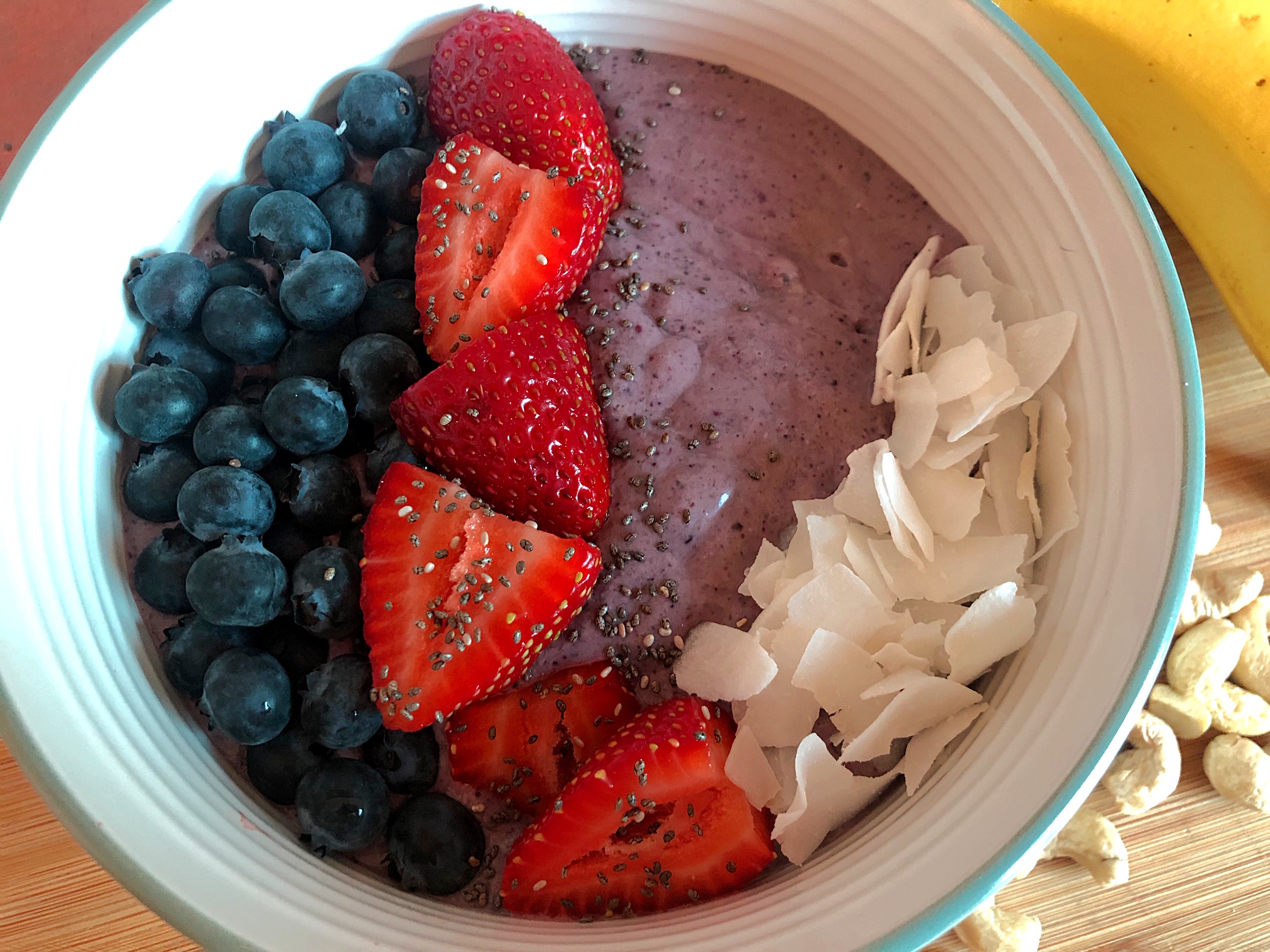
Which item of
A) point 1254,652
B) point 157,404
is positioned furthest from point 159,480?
point 1254,652

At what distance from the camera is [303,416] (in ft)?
2.68

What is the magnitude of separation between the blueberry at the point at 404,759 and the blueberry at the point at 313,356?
344mm

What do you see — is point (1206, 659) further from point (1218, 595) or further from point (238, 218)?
point (238, 218)

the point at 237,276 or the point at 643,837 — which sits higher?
the point at 237,276

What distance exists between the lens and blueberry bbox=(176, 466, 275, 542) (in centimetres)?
79

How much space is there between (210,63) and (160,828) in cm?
69

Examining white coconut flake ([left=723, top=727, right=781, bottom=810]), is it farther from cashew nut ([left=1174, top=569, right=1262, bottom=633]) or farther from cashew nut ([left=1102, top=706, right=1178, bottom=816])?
cashew nut ([left=1174, top=569, right=1262, bottom=633])

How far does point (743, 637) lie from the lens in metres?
0.83

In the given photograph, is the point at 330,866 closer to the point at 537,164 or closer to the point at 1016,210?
the point at 537,164

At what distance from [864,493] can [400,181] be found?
1.87 ft

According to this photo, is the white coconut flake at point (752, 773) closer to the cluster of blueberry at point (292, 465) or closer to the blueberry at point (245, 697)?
the cluster of blueberry at point (292, 465)

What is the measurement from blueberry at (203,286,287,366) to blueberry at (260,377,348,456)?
0.22 feet

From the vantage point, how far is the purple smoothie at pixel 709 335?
88cm

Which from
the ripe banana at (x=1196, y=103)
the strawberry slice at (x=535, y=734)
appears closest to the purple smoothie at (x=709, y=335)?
the strawberry slice at (x=535, y=734)
